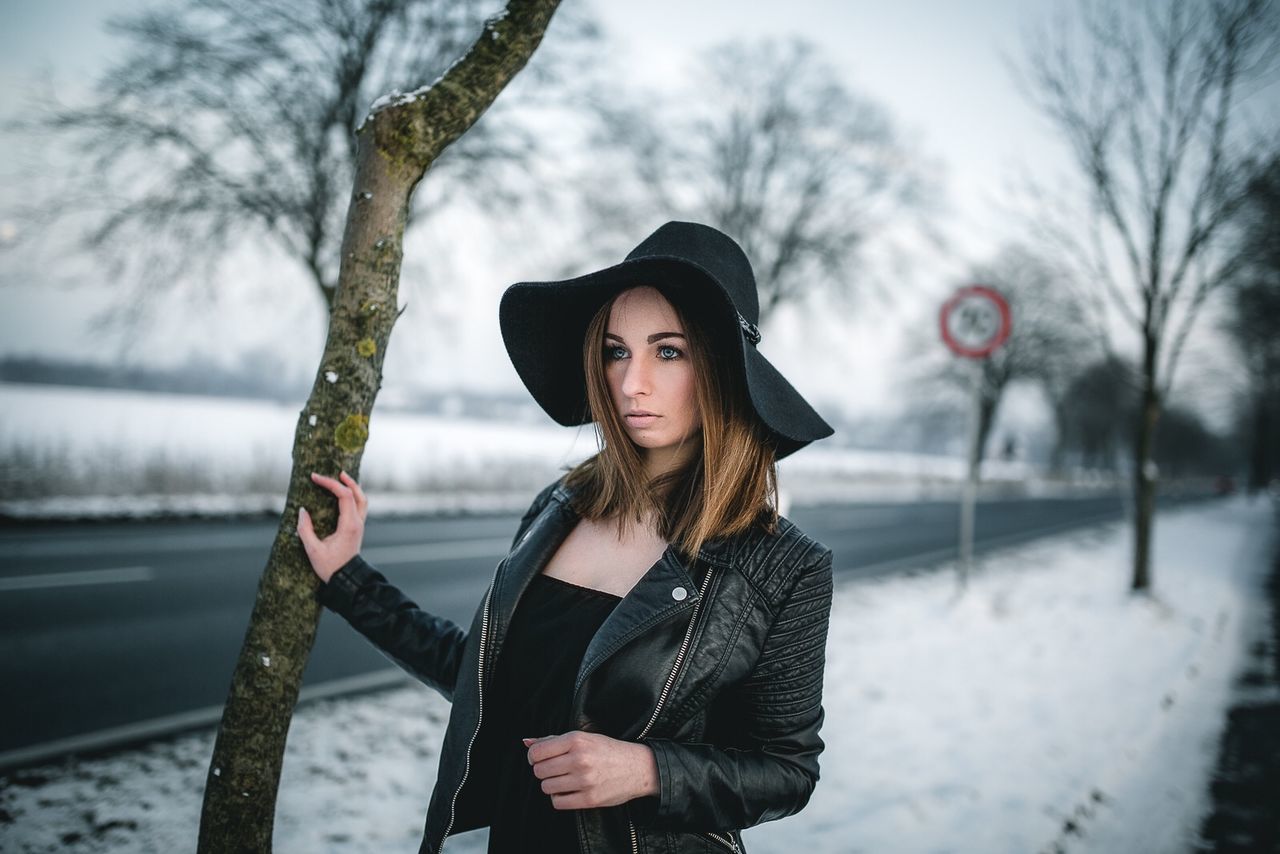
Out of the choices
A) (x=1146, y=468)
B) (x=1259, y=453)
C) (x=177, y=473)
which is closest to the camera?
(x=1146, y=468)

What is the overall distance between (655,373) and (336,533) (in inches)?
33.6

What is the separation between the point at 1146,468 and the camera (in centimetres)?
898

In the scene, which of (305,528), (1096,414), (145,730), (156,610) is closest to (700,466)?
(305,528)

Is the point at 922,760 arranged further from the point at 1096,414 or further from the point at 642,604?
the point at 1096,414

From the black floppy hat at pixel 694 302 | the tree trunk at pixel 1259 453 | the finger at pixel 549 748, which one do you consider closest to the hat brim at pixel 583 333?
the black floppy hat at pixel 694 302

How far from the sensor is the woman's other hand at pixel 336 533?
1.69 metres

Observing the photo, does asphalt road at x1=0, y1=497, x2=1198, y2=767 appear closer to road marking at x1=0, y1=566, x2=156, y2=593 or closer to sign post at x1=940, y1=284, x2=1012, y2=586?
road marking at x1=0, y1=566, x2=156, y2=593

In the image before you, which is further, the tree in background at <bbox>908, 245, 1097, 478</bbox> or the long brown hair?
the tree in background at <bbox>908, 245, 1097, 478</bbox>

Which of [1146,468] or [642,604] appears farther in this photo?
[1146,468]

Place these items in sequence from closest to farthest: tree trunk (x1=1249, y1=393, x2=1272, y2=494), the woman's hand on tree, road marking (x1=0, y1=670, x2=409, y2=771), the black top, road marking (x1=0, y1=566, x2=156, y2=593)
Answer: the woman's hand on tree
the black top
road marking (x1=0, y1=670, x2=409, y2=771)
road marking (x1=0, y1=566, x2=156, y2=593)
tree trunk (x1=1249, y1=393, x2=1272, y2=494)

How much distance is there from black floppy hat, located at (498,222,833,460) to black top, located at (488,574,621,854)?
543 mm

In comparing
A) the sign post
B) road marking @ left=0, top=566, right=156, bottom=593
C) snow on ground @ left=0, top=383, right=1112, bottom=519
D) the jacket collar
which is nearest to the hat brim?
the jacket collar

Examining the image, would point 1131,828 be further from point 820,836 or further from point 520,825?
point 520,825

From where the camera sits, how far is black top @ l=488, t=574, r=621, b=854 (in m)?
1.47
